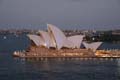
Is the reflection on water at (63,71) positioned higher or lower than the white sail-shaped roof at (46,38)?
lower

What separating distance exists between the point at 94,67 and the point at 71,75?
715 cm

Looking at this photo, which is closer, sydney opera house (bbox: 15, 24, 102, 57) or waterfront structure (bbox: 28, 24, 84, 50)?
waterfront structure (bbox: 28, 24, 84, 50)

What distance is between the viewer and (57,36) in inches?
2440

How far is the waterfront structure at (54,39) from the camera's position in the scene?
202 ft

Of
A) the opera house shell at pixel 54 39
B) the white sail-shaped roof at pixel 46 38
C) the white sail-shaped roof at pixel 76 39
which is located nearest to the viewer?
the opera house shell at pixel 54 39

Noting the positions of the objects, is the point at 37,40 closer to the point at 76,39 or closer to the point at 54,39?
the point at 54,39

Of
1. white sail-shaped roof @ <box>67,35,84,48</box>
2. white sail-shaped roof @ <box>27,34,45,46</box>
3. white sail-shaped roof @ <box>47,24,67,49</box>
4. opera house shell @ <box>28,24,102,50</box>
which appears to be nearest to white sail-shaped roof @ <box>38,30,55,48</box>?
opera house shell @ <box>28,24,102,50</box>

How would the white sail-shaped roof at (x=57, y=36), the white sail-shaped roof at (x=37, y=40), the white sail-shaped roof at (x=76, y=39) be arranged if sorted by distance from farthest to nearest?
the white sail-shaped roof at (x=76, y=39) → the white sail-shaped roof at (x=37, y=40) → the white sail-shaped roof at (x=57, y=36)

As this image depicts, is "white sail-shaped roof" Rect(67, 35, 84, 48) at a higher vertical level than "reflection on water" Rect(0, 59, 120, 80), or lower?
higher

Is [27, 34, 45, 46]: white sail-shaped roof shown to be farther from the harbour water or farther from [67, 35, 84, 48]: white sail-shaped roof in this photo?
the harbour water

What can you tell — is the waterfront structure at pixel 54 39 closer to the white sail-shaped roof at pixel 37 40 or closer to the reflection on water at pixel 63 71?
the white sail-shaped roof at pixel 37 40

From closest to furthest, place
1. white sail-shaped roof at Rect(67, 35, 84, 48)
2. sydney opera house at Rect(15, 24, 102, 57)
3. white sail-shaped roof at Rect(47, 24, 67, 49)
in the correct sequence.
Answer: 1. white sail-shaped roof at Rect(47, 24, 67, 49)
2. sydney opera house at Rect(15, 24, 102, 57)
3. white sail-shaped roof at Rect(67, 35, 84, 48)

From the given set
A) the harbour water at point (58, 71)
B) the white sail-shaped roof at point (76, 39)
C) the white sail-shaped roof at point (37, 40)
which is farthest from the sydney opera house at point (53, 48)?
the harbour water at point (58, 71)

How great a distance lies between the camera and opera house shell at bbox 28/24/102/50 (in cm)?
6156
